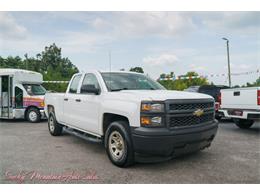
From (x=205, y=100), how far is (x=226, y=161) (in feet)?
4.40

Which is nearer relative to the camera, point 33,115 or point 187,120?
point 187,120

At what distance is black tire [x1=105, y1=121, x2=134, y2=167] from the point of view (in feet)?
13.1

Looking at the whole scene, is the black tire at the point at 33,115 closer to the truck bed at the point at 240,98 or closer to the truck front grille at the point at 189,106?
the truck bed at the point at 240,98

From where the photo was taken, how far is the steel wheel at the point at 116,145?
418 centimetres

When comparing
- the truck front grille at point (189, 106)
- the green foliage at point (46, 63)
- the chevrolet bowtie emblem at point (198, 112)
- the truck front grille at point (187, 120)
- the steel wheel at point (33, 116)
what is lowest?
the steel wheel at point (33, 116)

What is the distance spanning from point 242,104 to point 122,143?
15.8ft

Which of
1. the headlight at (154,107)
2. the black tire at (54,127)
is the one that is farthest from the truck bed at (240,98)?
the black tire at (54,127)

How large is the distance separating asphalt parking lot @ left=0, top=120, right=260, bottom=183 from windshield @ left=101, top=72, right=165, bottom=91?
157 cm

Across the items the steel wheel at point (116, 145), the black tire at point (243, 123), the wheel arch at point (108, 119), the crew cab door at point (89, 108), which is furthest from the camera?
the black tire at point (243, 123)

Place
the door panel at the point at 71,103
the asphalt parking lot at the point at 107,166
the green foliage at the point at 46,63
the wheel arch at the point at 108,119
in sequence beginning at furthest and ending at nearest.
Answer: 1. the green foliage at the point at 46,63
2. the door panel at the point at 71,103
3. the wheel arch at the point at 108,119
4. the asphalt parking lot at the point at 107,166

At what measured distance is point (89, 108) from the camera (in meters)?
5.11

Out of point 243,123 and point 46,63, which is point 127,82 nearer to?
point 243,123

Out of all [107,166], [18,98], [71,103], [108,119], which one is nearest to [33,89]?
[18,98]

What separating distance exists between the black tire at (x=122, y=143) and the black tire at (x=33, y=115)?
7.46 m
